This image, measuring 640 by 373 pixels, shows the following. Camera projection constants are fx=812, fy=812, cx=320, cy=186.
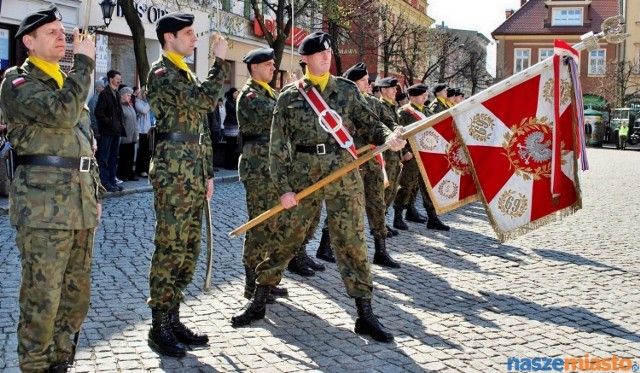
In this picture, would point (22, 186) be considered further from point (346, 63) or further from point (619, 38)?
point (346, 63)

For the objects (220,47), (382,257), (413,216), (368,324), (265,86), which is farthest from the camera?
(413,216)

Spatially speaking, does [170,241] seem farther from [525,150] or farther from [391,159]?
[391,159]

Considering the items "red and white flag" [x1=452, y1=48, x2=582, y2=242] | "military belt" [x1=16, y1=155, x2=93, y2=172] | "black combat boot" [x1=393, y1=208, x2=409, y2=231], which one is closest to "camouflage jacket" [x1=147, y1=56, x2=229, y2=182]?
"military belt" [x1=16, y1=155, x2=93, y2=172]

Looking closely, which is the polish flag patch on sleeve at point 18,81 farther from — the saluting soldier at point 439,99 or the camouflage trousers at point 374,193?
the saluting soldier at point 439,99

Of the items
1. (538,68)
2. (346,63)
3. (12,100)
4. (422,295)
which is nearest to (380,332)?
(422,295)

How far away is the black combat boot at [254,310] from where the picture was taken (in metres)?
5.89

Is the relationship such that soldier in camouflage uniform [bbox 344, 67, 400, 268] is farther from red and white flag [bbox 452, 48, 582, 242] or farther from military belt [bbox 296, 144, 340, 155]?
military belt [bbox 296, 144, 340, 155]

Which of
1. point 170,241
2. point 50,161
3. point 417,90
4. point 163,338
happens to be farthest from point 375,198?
point 50,161

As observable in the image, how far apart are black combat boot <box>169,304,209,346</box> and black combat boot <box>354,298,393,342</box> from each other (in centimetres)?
107

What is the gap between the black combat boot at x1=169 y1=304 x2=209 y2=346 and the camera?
5.38 meters

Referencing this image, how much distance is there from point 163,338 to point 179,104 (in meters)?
1.49

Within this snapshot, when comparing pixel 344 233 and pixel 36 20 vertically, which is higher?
pixel 36 20

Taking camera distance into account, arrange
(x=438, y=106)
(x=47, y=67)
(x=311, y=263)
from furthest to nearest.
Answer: (x=438, y=106)
(x=311, y=263)
(x=47, y=67)

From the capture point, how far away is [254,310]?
19.5ft
